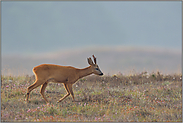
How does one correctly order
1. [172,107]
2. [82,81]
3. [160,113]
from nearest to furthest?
[160,113], [172,107], [82,81]

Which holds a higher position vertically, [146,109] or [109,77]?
[109,77]

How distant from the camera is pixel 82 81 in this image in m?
15.4

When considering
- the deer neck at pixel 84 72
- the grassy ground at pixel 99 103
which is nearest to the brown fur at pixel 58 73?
the deer neck at pixel 84 72

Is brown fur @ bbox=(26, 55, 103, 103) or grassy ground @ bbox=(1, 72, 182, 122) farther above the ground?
brown fur @ bbox=(26, 55, 103, 103)

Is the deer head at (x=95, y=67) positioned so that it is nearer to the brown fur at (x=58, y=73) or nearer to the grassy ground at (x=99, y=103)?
the brown fur at (x=58, y=73)

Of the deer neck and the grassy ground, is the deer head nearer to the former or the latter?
the deer neck

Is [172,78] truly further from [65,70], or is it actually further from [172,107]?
[65,70]

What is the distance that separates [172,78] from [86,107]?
9.20 metres

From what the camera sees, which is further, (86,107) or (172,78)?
(172,78)

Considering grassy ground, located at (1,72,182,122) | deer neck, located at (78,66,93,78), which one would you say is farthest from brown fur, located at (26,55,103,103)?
grassy ground, located at (1,72,182,122)

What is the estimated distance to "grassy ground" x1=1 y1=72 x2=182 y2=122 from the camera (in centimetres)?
909

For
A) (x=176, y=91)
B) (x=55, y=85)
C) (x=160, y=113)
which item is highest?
(x=55, y=85)

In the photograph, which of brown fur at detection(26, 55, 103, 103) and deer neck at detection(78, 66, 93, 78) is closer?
brown fur at detection(26, 55, 103, 103)

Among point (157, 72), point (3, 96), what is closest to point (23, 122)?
point (3, 96)
